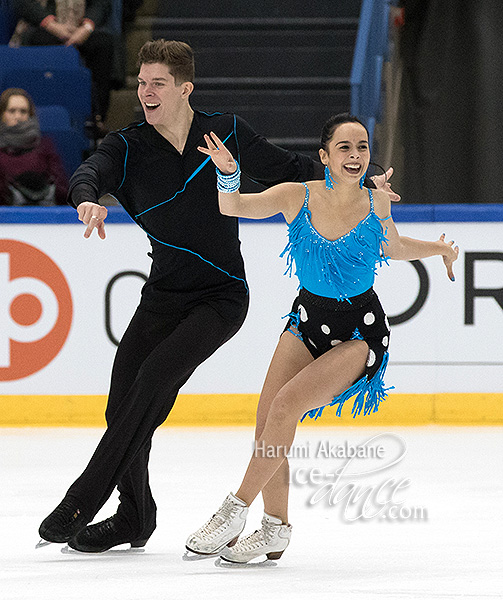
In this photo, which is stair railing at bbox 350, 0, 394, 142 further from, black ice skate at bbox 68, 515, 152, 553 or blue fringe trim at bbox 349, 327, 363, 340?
black ice skate at bbox 68, 515, 152, 553

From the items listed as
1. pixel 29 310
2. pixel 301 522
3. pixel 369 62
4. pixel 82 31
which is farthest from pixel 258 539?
pixel 82 31

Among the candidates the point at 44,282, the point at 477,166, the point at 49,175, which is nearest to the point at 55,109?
the point at 49,175

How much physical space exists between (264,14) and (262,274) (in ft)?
9.89

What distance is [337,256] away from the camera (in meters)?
3.26

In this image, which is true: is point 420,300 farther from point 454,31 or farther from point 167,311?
point 454,31

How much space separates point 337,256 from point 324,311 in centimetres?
16

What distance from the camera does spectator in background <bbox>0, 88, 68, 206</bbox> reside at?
640cm

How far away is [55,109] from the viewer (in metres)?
7.23

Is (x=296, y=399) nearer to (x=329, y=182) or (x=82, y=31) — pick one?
(x=329, y=182)

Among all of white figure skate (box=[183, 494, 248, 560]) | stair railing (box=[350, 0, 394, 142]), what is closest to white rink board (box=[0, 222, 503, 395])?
stair railing (box=[350, 0, 394, 142])

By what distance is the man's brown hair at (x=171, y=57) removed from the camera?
10.9ft

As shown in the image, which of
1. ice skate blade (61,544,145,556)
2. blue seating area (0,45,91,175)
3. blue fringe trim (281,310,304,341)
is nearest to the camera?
blue fringe trim (281,310,304,341)

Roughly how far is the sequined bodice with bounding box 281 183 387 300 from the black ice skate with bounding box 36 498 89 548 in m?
0.93

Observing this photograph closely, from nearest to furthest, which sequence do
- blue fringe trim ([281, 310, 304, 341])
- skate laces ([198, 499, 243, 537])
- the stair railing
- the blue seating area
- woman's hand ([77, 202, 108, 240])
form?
1. woman's hand ([77, 202, 108, 240])
2. skate laces ([198, 499, 243, 537])
3. blue fringe trim ([281, 310, 304, 341])
4. the stair railing
5. the blue seating area
